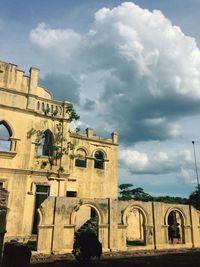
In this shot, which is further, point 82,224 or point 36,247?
point 82,224

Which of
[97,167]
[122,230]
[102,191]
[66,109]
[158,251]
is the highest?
[66,109]

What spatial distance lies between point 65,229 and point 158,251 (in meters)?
7.00

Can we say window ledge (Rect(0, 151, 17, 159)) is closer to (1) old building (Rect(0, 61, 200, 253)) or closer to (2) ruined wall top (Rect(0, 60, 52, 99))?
(1) old building (Rect(0, 61, 200, 253))

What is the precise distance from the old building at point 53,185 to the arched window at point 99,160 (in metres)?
0.40

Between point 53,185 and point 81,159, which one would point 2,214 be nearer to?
point 53,185

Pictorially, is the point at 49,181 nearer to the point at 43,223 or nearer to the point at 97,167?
the point at 43,223

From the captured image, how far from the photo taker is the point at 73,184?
79.5 feet

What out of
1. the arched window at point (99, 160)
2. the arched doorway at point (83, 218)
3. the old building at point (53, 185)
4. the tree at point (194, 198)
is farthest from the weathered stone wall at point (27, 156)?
the tree at point (194, 198)

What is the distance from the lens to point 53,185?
861 inches

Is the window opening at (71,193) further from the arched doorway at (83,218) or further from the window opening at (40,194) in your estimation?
the window opening at (40,194)

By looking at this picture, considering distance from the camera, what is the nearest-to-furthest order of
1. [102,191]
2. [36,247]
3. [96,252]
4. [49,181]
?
1. [96,252]
2. [36,247]
3. [49,181]
4. [102,191]

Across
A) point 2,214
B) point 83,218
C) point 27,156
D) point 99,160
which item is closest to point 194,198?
point 99,160

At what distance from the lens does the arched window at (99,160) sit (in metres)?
26.9

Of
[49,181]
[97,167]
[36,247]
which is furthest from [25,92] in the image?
[36,247]
